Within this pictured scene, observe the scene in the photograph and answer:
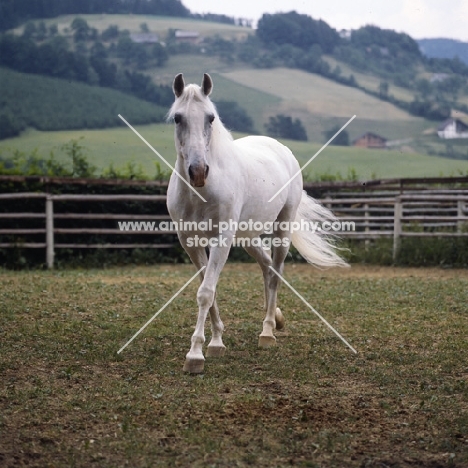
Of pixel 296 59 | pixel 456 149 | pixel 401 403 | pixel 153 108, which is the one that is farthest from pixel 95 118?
pixel 401 403

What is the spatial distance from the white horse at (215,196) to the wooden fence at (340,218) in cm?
795

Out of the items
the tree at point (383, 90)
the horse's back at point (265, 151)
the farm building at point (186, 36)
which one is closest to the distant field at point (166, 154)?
the tree at point (383, 90)

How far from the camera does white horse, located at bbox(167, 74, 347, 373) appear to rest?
5.52 meters

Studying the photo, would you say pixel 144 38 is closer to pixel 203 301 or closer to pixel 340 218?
pixel 340 218

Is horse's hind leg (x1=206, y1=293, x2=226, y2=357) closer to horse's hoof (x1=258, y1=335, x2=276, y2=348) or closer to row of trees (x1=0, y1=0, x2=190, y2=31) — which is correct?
horse's hoof (x1=258, y1=335, x2=276, y2=348)

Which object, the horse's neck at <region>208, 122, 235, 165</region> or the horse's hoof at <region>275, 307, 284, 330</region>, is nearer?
the horse's neck at <region>208, 122, 235, 165</region>

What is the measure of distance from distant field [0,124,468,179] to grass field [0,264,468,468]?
65.3ft

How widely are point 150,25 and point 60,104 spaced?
21.9ft

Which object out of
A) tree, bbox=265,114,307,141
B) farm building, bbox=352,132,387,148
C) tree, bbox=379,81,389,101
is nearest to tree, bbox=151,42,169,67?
tree, bbox=265,114,307,141

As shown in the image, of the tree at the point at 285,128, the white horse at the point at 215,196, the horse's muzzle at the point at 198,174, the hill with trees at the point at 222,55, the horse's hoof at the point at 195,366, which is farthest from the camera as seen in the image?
the hill with trees at the point at 222,55

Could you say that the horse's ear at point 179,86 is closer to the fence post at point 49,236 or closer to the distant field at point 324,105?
the fence post at point 49,236

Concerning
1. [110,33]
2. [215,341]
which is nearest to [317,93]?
[110,33]

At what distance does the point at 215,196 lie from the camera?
5.80 meters

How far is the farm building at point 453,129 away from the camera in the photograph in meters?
31.9
